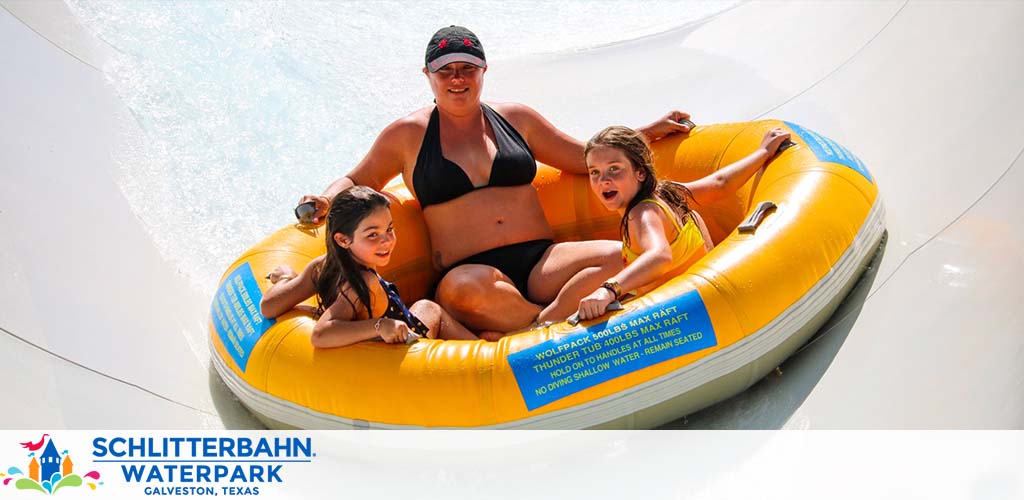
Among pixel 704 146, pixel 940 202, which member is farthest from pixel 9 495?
pixel 940 202

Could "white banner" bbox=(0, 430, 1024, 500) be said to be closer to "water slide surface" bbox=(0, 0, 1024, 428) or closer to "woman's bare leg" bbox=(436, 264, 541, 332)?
"water slide surface" bbox=(0, 0, 1024, 428)

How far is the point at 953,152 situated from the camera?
11.5ft

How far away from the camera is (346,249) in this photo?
2.48 metres

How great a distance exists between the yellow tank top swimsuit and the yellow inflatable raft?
0.37 ft

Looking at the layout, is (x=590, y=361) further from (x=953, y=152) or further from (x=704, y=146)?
(x=953, y=152)

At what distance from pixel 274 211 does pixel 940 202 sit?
265 cm

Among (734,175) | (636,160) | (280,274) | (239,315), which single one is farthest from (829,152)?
(239,315)

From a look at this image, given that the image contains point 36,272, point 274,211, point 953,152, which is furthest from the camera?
point 274,211

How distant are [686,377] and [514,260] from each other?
77 centimetres

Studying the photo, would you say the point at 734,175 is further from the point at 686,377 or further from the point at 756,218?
the point at 686,377

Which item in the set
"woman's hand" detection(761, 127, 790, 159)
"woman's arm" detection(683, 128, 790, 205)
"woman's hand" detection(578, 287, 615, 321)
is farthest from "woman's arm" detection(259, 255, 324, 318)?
"woman's hand" detection(761, 127, 790, 159)

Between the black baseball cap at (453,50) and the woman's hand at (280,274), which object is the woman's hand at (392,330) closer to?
the woman's hand at (280,274)

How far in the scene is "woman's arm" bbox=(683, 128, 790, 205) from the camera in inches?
120

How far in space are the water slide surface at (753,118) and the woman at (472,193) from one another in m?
0.66
